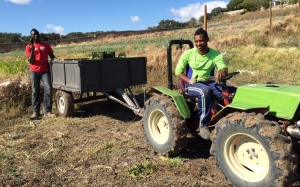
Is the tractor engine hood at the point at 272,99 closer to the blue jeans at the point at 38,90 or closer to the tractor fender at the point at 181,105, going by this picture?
the tractor fender at the point at 181,105

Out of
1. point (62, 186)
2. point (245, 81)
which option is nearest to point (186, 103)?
point (62, 186)

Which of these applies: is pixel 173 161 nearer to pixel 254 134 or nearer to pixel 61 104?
pixel 254 134

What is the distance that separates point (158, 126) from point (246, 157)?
1601 millimetres

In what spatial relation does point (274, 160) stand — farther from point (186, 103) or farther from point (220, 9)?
point (220, 9)

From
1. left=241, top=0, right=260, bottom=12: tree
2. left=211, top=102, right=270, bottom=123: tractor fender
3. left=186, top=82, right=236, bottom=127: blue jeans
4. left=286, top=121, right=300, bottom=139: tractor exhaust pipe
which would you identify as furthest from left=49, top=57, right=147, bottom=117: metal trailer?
left=241, top=0, right=260, bottom=12: tree

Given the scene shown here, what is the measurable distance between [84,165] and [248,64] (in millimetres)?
8845

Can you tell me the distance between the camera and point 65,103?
6.76 meters

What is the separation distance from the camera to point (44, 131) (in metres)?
6.01

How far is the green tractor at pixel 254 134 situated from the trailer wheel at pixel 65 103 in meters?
3.38

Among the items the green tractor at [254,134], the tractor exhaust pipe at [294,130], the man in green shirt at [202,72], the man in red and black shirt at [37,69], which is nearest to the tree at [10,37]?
the man in red and black shirt at [37,69]

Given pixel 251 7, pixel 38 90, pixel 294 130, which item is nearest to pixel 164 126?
pixel 294 130

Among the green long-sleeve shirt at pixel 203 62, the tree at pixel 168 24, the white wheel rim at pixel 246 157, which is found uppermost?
the tree at pixel 168 24

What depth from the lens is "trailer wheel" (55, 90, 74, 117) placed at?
674 centimetres

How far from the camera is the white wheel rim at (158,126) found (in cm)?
440
